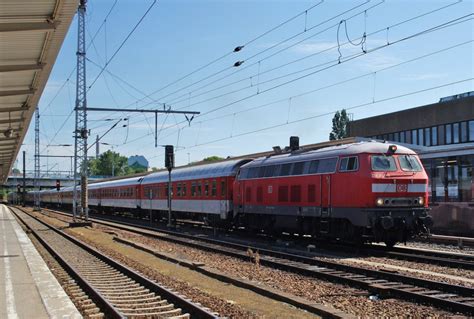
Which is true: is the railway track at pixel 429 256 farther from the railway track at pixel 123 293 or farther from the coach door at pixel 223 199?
the coach door at pixel 223 199

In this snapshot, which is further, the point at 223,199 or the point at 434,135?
the point at 434,135

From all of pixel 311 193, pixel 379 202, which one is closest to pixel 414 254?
pixel 379 202

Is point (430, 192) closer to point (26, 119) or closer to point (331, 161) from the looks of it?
point (331, 161)

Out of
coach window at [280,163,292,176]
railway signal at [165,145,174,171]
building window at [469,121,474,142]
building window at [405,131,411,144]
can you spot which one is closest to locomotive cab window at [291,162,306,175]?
coach window at [280,163,292,176]

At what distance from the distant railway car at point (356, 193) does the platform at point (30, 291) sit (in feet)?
29.2

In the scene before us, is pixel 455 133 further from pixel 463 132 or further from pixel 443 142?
pixel 443 142

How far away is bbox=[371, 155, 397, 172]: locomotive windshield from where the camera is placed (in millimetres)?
17062

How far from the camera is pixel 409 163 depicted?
1783cm

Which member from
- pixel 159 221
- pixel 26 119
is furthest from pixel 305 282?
pixel 159 221

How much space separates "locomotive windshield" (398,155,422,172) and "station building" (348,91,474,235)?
4584 mm

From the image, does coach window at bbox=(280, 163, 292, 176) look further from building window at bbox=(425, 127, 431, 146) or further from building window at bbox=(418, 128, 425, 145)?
building window at bbox=(418, 128, 425, 145)

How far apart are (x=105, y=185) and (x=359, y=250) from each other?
4351 centimetres

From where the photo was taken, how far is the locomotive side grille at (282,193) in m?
20.8

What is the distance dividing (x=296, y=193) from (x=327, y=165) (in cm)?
212
